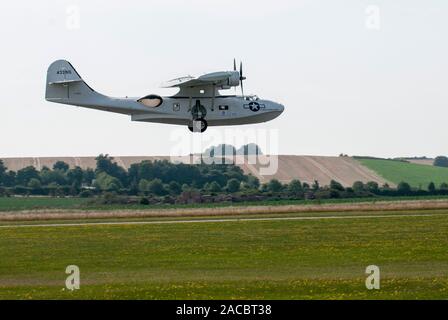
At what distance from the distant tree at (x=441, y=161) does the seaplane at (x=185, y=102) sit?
304ft

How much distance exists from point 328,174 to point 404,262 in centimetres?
9268

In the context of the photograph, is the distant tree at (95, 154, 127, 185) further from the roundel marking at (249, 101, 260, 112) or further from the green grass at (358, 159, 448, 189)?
the roundel marking at (249, 101, 260, 112)

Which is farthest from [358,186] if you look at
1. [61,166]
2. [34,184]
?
[61,166]

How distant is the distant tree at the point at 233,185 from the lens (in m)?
122

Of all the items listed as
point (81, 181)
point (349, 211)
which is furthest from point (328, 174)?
point (349, 211)

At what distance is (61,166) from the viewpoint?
146250 mm

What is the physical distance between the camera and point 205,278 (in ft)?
131

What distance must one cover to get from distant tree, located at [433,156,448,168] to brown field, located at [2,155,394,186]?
1508 cm

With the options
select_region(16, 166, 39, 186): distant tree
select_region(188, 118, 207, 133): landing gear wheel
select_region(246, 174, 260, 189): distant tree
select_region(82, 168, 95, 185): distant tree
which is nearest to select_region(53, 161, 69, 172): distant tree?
select_region(16, 166, 39, 186): distant tree

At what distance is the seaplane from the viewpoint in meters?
65.2

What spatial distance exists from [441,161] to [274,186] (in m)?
40.8

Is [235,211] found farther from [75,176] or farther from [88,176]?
[88,176]

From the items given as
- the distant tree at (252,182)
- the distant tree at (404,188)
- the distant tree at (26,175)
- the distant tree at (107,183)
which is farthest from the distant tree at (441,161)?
the distant tree at (26,175)
